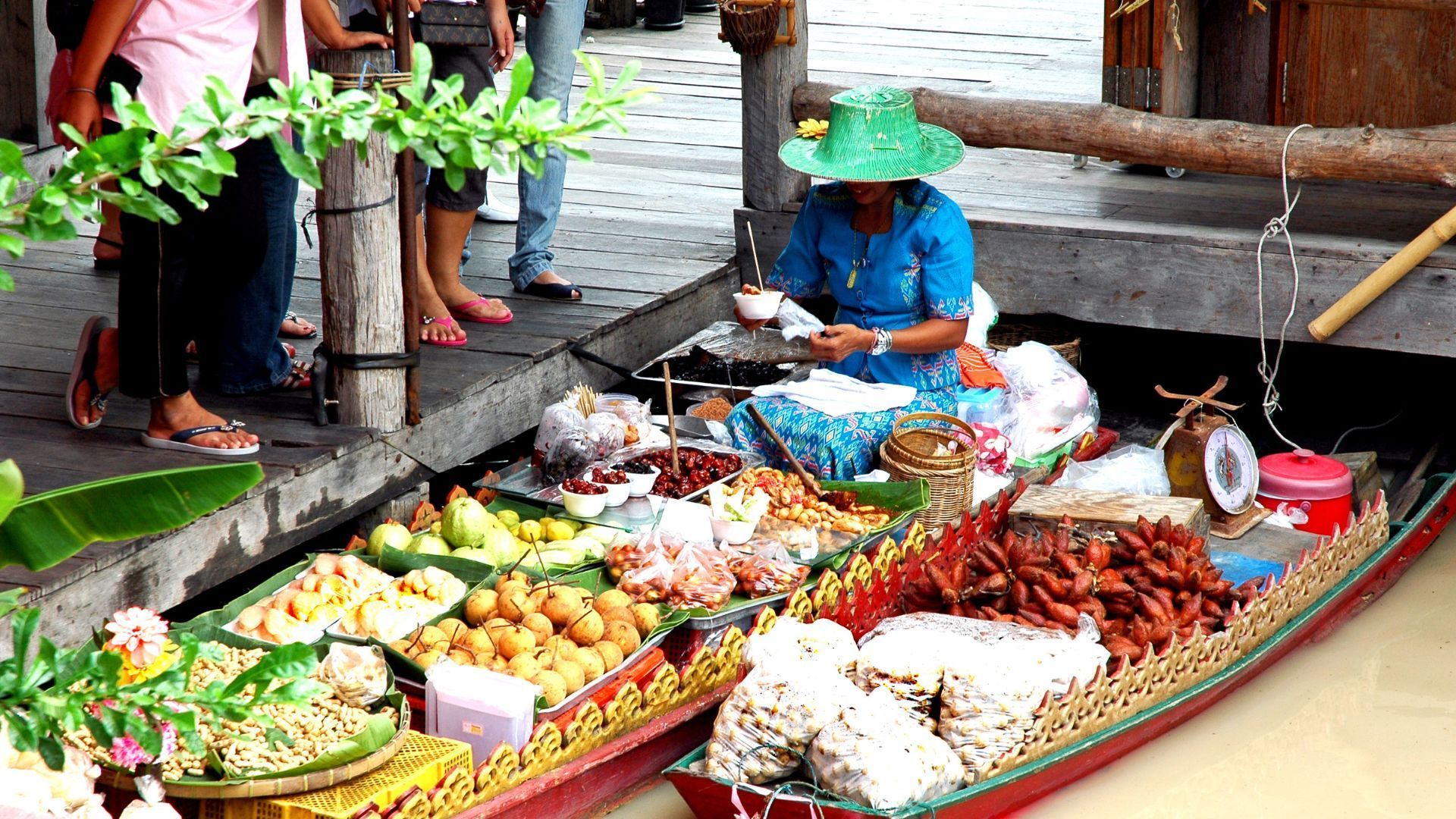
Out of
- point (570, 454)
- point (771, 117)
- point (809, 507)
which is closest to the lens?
point (809, 507)

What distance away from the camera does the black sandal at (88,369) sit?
13.4ft

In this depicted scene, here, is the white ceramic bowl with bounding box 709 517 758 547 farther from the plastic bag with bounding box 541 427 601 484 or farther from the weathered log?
the weathered log

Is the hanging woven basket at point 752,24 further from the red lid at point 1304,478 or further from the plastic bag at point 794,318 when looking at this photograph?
the red lid at point 1304,478

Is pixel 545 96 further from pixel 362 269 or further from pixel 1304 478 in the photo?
pixel 1304 478

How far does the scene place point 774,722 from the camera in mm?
3359

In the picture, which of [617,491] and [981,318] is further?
[981,318]

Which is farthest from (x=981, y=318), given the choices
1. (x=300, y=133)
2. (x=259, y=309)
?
(x=300, y=133)

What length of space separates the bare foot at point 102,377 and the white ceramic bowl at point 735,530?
67.1 inches

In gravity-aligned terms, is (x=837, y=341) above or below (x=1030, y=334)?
above

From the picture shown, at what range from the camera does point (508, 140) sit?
5.59 feet

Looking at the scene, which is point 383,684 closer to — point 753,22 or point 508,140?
point 508,140

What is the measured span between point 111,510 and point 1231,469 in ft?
12.9

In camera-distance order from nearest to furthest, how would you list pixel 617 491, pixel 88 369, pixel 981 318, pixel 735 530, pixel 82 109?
pixel 82 109, pixel 88 369, pixel 735 530, pixel 617 491, pixel 981 318

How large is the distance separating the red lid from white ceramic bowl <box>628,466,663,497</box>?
2.13 meters
